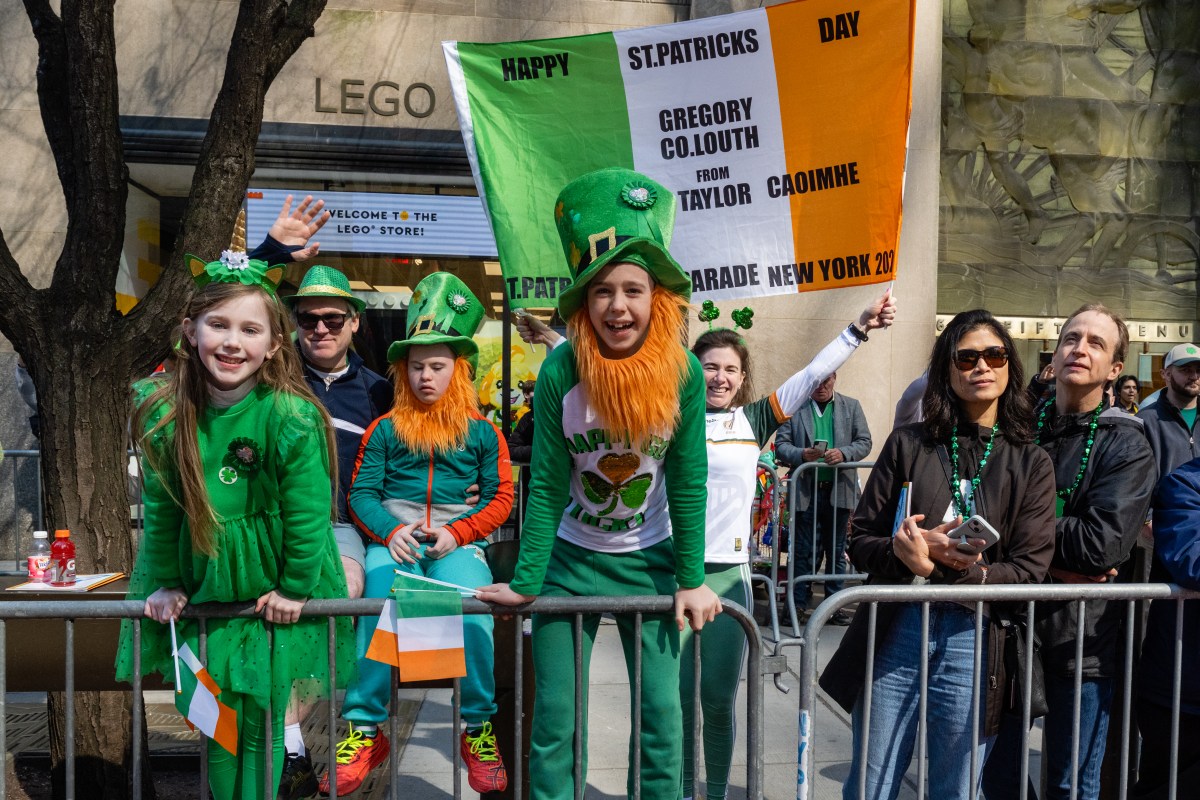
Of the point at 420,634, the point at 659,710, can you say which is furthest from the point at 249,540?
the point at 659,710

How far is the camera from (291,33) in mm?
4129

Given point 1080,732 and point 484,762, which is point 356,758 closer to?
point 484,762

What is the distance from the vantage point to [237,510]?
3.04 metres

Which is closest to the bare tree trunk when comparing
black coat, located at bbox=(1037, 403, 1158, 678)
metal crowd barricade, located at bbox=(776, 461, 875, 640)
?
black coat, located at bbox=(1037, 403, 1158, 678)

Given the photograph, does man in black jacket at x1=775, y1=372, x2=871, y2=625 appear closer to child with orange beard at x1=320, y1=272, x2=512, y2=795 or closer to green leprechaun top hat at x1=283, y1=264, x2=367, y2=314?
child with orange beard at x1=320, y1=272, x2=512, y2=795

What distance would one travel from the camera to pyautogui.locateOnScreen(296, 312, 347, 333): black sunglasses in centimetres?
423

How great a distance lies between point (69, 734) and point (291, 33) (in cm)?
283

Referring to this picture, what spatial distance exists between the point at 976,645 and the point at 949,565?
0.86 ft

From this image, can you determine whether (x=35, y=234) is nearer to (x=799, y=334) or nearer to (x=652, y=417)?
(x=799, y=334)

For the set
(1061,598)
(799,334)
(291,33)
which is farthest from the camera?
(799,334)

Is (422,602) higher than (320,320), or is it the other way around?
(320,320)

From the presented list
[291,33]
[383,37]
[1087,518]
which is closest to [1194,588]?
[1087,518]

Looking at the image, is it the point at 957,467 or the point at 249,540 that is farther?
the point at 957,467

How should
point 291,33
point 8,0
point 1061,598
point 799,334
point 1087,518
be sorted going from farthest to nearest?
point 799,334 → point 8,0 → point 291,33 → point 1087,518 → point 1061,598
